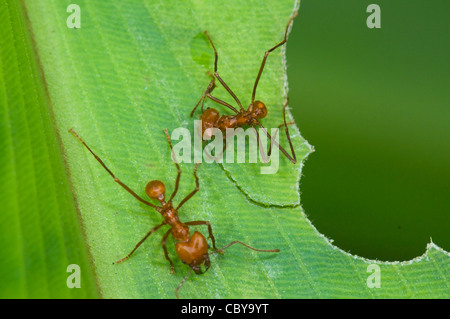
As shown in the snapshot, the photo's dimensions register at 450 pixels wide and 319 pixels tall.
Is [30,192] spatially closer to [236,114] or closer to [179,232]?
[179,232]

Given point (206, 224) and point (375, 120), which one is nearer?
point (206, 224)

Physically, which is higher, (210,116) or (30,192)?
(210,116)

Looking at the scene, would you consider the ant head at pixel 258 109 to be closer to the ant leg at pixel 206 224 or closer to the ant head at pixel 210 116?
the ant head at pixel 210 116

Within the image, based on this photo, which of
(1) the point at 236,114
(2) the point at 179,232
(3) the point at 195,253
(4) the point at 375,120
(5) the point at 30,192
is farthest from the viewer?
(1) the point at 236,114

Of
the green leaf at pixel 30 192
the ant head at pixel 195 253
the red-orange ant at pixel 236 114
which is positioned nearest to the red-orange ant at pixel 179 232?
the ant head at pixel 195 253

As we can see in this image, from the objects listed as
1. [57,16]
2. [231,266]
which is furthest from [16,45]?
[231,266]

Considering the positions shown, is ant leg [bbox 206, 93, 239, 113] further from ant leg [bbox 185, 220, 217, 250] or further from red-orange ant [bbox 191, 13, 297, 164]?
ant leg [bbox 185, 220, 217, 250]

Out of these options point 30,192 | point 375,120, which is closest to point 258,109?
point 375,120
